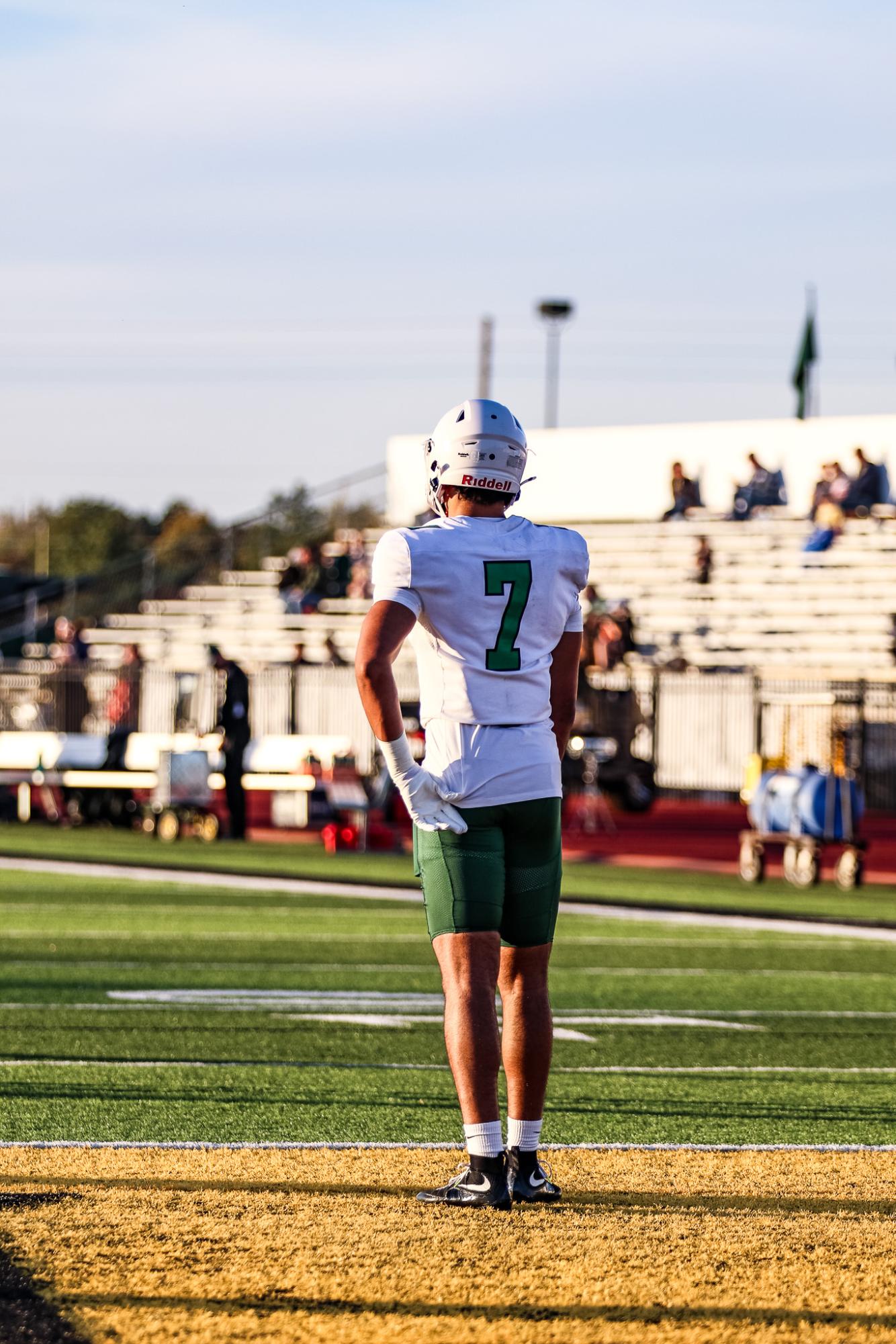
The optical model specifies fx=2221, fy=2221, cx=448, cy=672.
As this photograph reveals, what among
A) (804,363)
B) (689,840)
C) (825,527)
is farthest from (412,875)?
(804,363)

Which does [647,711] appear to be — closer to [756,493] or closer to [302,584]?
[756,493]

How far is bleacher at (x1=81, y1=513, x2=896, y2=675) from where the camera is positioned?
31906mm

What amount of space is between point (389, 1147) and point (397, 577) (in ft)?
6.12

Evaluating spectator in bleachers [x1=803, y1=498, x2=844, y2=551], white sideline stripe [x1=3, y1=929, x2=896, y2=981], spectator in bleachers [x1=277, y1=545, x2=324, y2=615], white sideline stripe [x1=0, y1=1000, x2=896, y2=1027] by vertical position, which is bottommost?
white sideline stripe [x1=3, y1=929, x2=896, y2=981]

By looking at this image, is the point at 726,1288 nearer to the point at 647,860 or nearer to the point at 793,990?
the point at 793,990

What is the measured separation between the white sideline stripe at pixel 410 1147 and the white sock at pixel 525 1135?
76cm

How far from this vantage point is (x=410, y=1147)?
6.62 meters

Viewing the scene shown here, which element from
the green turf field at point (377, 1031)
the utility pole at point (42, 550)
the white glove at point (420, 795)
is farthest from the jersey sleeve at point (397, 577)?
the utility pole at point (42, 550)

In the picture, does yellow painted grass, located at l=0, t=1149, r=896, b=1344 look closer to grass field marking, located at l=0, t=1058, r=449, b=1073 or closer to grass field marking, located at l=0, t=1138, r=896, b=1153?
grass field marking, located at l=0, t=1138, r=896, b=1153

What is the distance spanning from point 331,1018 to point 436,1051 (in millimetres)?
1097

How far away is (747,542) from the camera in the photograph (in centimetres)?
3556

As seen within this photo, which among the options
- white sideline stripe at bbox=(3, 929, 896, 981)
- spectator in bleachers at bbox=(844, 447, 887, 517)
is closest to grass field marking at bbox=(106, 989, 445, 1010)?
white sideline stripe at bbox=(3, 929, 896, 981)

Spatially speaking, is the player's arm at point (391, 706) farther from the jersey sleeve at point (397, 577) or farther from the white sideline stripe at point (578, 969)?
the white sideline stripe at point (578, 969)

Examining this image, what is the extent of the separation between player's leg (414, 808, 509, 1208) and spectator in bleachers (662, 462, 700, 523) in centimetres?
3272
